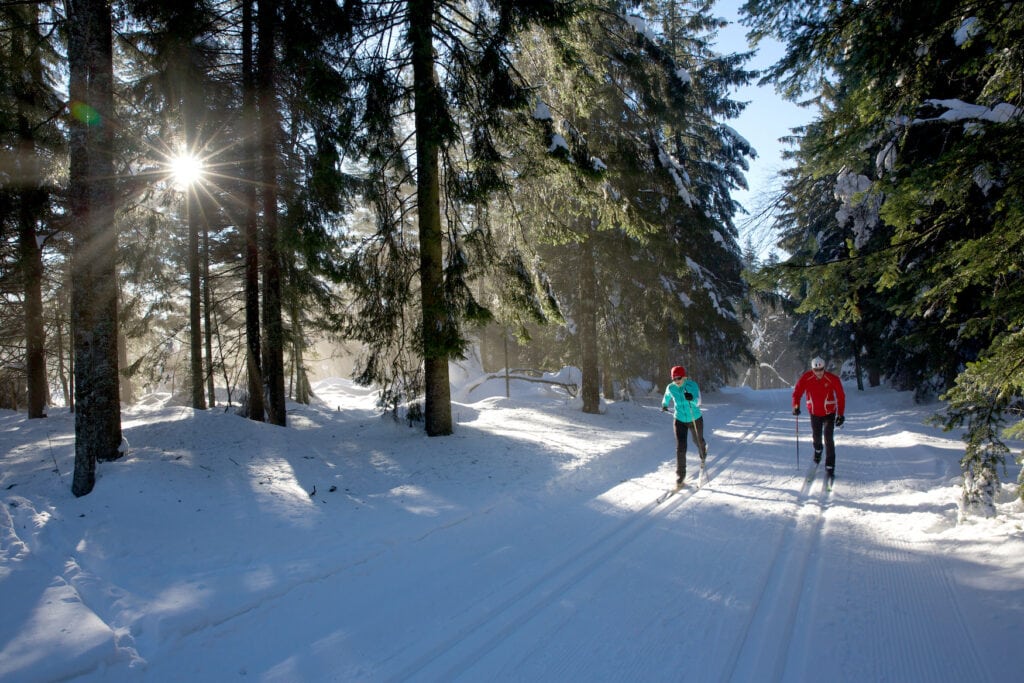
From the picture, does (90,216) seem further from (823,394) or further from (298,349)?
(823,394)

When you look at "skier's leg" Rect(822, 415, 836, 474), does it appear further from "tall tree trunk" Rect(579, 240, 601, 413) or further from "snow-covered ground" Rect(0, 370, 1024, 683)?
"tall tree trunk" Rect(579, 240, 601, 413)

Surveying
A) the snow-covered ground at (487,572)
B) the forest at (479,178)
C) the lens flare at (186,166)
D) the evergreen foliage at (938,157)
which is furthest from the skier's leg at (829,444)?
the lens flare at (186,166)

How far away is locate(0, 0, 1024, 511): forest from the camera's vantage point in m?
4.37

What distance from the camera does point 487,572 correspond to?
14.9ft

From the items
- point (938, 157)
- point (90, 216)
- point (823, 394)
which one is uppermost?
point (90, 216)

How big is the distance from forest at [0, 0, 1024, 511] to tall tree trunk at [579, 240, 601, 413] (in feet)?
0.30

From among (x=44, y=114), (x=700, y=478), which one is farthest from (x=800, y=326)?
(x=44, y=114)

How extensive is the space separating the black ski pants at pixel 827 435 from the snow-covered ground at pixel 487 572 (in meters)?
0.41

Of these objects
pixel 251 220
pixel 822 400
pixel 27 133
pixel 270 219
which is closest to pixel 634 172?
pixel 822 400

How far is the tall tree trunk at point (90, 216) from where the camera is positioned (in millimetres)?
6062

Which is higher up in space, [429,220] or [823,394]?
[429,220]

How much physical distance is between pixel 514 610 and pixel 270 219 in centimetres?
995

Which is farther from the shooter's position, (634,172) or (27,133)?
(634,172)

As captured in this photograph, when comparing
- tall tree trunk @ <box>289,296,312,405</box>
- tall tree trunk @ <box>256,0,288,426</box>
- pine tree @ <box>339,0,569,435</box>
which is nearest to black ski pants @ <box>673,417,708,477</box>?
pine tree @ <box>339,0,569,435</box>
